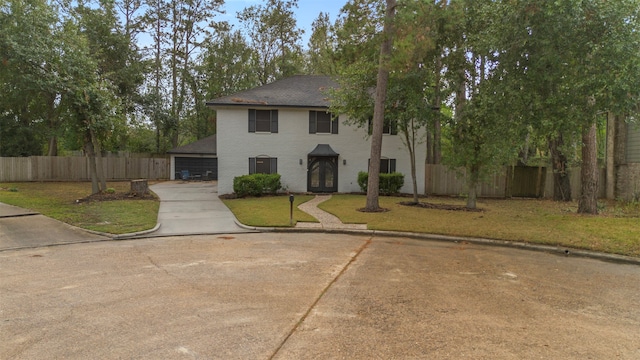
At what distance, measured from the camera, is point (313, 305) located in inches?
178

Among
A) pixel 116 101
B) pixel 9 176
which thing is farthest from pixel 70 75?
pixel 9 176

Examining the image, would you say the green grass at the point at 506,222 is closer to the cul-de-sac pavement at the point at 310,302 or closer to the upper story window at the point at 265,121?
the cul-de-sac pavement at the point at 310,302

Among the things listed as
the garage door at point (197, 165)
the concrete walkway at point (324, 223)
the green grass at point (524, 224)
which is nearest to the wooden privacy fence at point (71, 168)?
the garage door at point (197, 165)

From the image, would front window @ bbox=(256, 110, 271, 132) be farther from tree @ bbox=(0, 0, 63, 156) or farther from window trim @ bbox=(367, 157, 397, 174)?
tree @ bbox=(0, 0, 63, 156)

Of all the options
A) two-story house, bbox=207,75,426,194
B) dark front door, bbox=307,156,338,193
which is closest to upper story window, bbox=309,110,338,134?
two-story house, bbox=207,75,426,194

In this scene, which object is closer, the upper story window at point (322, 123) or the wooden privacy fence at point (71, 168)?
the upper story window at point (322, 123)

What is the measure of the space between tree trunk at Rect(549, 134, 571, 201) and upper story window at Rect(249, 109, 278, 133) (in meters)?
13.9

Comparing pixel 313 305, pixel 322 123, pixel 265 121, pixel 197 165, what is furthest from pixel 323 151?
pixel 313 305

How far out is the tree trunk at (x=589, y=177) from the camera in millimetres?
12727

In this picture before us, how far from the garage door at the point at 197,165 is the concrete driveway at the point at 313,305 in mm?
23594

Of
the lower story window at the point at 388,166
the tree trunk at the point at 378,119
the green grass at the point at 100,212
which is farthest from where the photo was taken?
the lower story window at the point at 388,166

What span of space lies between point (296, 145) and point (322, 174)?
2162mm

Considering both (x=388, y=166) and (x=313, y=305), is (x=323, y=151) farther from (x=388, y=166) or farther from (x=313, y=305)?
(x=313, y=305)

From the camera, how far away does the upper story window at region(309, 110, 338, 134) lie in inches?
795
